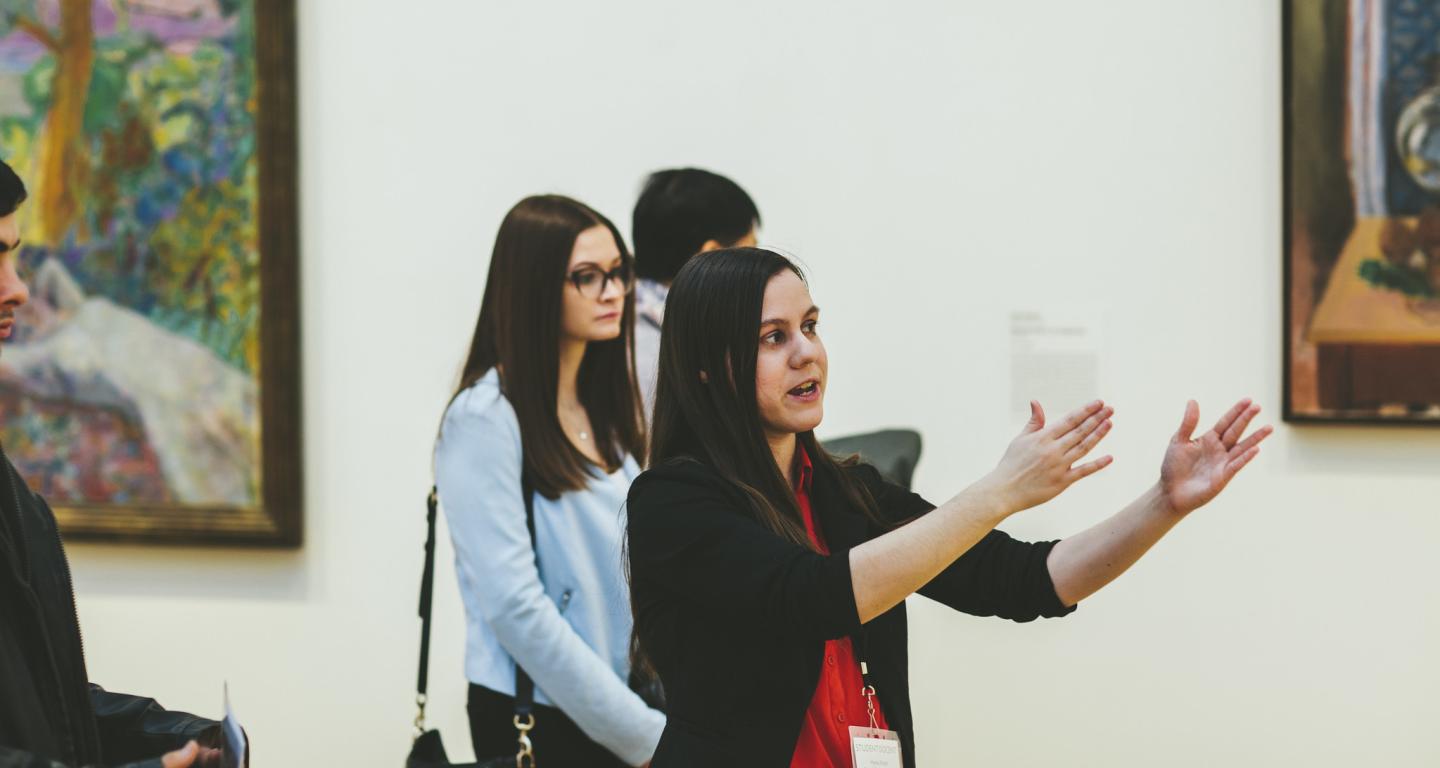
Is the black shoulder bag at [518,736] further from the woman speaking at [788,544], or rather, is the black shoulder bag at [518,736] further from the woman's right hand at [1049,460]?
the woman's right hand at [1049,460]

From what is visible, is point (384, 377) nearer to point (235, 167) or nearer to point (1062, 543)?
point (235, 167)

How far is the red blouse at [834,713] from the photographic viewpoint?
179 centimetres

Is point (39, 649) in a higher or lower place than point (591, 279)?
lower

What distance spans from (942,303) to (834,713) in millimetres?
2200

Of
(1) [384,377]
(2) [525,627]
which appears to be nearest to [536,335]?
(2) [525,627]

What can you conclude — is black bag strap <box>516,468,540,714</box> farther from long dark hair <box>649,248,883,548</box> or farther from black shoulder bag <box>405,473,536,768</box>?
long dark hair <box>649,248,883,548</box>

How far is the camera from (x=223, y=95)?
4152 millimetres

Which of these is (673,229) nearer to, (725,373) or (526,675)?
(526,675)

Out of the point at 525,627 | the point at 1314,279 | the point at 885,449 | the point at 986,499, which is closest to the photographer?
the point at 986,499

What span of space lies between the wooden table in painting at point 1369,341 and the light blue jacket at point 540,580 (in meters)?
2.00

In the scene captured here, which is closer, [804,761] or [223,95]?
[804,761]

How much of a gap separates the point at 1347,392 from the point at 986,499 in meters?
2.32

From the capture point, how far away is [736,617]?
179 cm

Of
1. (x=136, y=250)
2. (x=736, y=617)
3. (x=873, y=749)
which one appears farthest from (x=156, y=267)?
(x=873, y=749)
